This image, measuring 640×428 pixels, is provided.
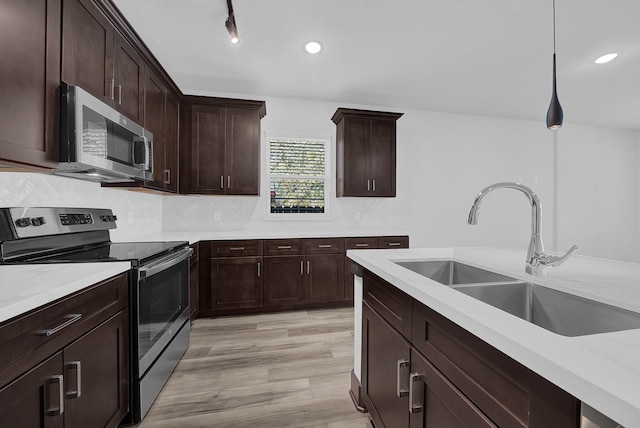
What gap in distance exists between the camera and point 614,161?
538cm

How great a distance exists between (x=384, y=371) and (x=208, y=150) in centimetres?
289

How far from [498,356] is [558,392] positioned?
0.16 meters

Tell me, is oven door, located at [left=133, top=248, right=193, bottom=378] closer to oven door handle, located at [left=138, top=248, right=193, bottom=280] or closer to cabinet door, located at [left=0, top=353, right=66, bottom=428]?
oven door handle, located at [left=138, top=248, right=193, bottom=280]

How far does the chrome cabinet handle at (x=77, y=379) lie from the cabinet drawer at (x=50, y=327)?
0.10m

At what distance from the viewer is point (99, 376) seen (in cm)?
132

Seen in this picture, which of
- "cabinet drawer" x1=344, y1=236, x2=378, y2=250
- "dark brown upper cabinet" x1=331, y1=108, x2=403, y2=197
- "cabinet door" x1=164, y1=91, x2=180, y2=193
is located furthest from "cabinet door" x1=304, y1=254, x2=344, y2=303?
"cabinet door" x1=164, y1=91, x2=180, y2=193

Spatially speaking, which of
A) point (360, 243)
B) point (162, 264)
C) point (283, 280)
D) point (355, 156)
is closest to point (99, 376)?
point (162, 264)

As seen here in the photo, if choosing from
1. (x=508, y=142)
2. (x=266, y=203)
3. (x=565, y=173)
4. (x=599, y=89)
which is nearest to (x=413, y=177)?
(x=508, y=142)

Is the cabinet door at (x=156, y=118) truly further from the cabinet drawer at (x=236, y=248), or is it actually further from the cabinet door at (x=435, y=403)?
the cabinet door at (x=435, y=403)

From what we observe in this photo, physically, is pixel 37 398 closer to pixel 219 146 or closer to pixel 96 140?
pixel 96 140

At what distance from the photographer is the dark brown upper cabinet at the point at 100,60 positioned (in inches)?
62.0

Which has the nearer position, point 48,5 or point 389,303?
point 389,303

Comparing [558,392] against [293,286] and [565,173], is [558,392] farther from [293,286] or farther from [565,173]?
[565,173]

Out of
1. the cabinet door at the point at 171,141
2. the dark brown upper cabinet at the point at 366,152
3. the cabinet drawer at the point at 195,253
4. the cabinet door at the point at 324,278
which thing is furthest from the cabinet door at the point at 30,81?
the dark brown upper cabinet at the point at 366,152
